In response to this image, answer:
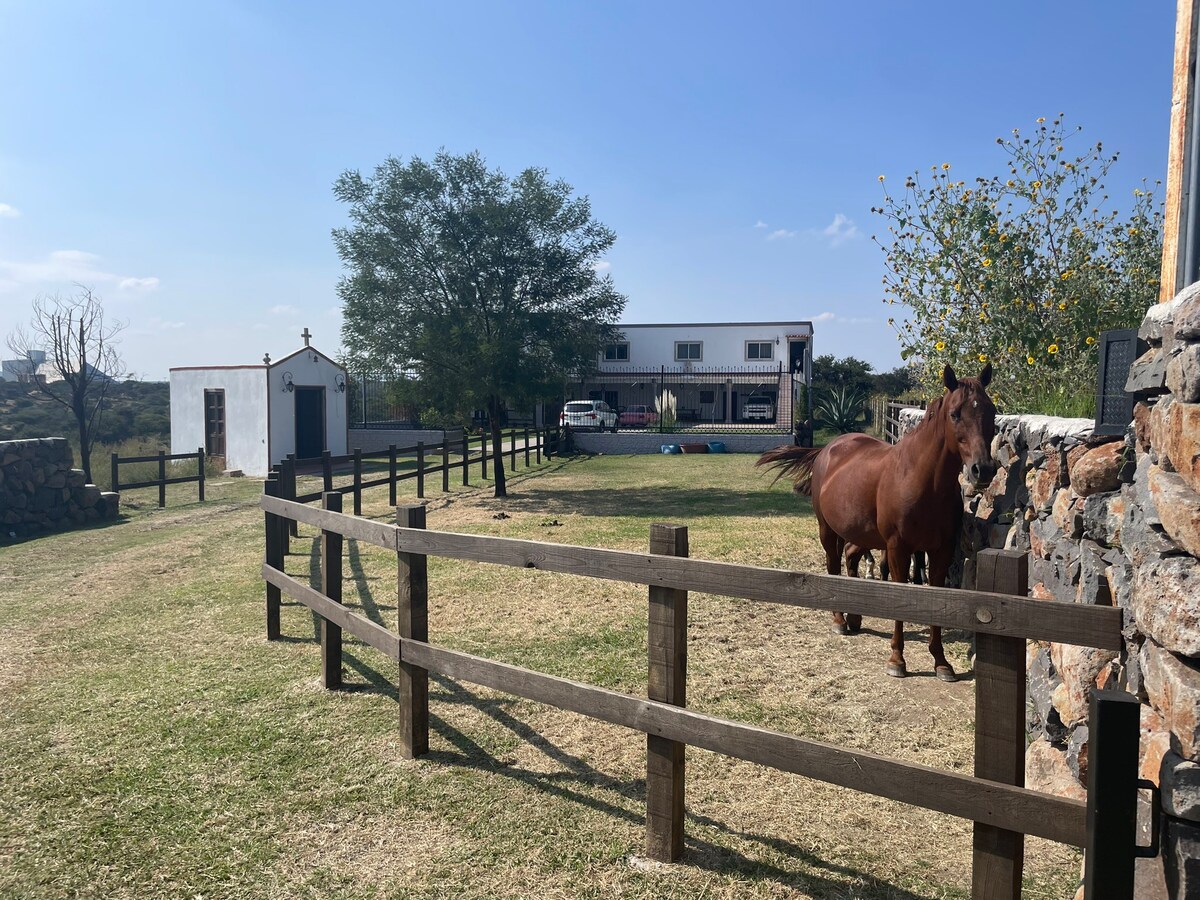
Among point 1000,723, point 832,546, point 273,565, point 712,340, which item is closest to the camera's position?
point 1000,723

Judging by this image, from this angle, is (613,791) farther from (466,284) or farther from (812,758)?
(466,284)

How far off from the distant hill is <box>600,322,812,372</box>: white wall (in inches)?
920

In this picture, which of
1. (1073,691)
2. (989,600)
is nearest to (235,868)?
(989,600)

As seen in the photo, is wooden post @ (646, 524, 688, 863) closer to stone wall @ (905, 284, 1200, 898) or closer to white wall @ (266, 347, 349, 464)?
stone wall @ (905, 284, 1200, 898)

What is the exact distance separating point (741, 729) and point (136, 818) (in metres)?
2.74

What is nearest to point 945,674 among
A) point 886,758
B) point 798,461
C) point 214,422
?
point 798,461

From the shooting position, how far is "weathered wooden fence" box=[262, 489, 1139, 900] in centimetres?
186

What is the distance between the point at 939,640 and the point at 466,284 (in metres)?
12.9

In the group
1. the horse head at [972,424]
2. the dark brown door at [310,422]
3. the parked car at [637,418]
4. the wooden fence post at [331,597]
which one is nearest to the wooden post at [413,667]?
the wooden fence post at [331,597]

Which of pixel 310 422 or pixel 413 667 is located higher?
pixel 310 422

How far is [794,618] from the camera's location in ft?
22.4

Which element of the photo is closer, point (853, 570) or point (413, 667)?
point (413, 667)

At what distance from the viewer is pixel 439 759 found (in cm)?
408

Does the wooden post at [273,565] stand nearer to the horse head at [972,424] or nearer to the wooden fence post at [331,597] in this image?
the wooden fence post at [331,597]
